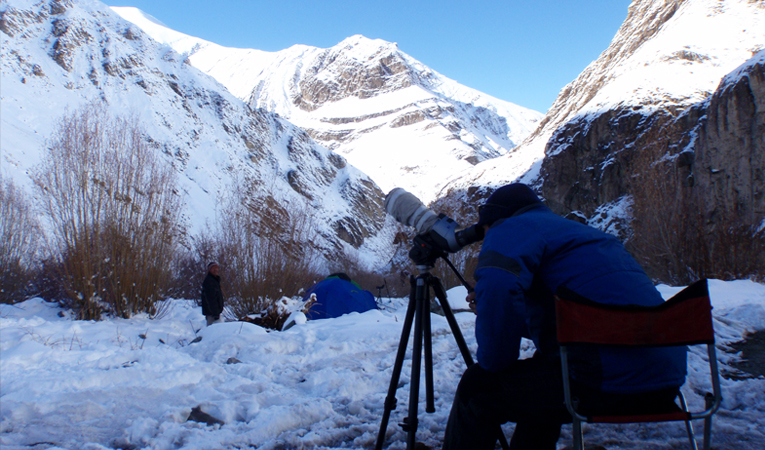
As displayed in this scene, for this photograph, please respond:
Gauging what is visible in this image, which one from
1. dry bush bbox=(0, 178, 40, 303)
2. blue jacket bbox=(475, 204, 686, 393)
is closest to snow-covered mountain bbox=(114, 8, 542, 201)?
dry bush bbox=(0, 178, 40, 303)

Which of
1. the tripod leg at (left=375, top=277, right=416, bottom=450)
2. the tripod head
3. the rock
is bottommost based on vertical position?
the rock

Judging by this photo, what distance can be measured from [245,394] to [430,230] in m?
2.08

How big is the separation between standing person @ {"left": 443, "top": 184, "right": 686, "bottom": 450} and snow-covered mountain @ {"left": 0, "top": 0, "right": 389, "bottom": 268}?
112ft

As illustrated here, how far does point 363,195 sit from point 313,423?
7692 centimetres

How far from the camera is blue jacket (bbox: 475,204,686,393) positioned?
1453 millimetres

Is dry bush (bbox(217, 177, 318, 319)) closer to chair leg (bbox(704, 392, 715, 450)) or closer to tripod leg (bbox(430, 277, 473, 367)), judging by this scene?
tripod leg (bbox(430, 277, 473, 367))

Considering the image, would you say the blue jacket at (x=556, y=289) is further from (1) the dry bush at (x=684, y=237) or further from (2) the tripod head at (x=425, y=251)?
(1) the dry bush at (x=684, y=237)

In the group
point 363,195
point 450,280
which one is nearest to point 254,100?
point 363,195

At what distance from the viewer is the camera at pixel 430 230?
2074 mm

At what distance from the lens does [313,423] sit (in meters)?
2.73

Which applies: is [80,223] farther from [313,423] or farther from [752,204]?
[752,204]

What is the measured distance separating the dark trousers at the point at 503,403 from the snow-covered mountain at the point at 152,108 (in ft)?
112

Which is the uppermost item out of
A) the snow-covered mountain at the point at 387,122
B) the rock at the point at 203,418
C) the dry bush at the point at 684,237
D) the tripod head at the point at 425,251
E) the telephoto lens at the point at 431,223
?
the snow-covered mountain at the point at 387,122

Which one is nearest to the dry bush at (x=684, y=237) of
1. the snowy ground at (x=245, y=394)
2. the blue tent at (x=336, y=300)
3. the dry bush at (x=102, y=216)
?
the snowy ground at (x=245, y=394)
